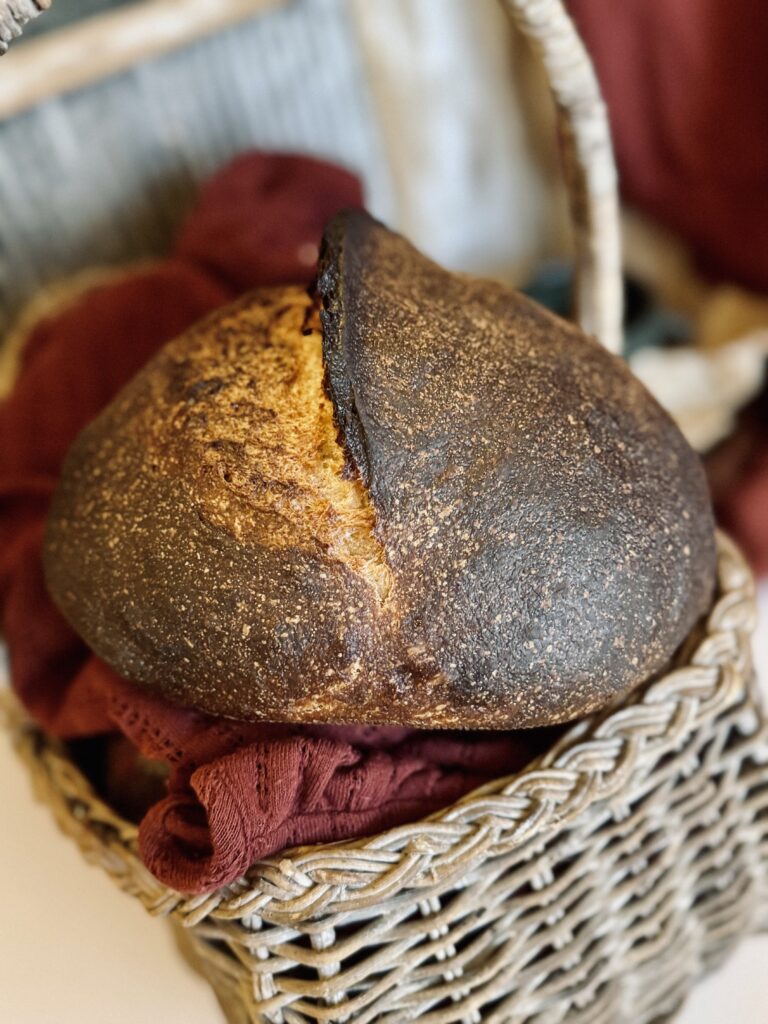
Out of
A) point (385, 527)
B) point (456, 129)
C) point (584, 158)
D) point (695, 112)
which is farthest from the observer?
point (456, 129)

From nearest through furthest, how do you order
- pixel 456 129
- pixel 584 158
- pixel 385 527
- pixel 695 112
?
pixel 385 527, pixel 584 158, pixel 695 112, pixel 456 129

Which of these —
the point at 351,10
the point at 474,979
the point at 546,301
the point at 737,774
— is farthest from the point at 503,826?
the point at 351,10

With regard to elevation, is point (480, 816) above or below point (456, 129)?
below

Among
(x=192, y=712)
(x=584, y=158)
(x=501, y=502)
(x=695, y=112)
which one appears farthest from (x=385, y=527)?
(x=695, y=112)

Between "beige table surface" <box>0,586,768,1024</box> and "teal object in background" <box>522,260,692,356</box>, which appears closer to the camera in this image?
"beige table surface" <box>0,586,768,1024</box>

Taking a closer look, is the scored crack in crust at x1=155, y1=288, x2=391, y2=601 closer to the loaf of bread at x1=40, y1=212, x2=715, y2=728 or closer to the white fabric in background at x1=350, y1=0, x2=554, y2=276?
the loaf of bread at x1=40, y1=212, x2=715, y2=728

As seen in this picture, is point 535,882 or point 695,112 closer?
point 535,882

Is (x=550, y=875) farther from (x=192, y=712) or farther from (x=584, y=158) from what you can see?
(x=584, y=158)

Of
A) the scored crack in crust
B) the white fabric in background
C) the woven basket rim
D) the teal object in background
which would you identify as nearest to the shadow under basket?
the woven basket rim
